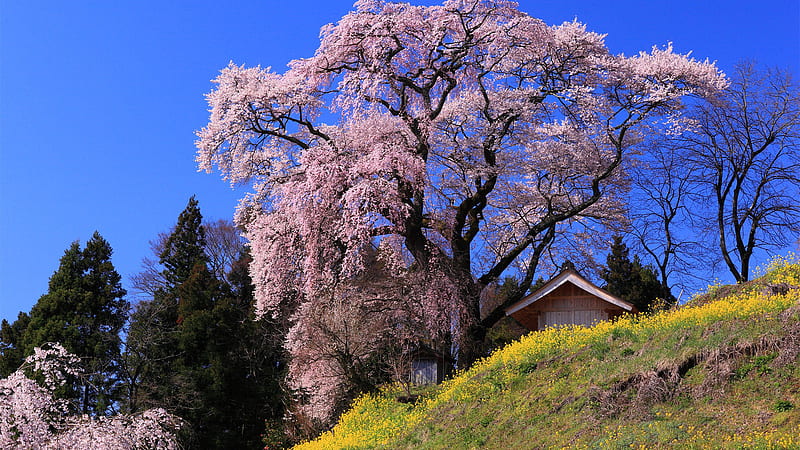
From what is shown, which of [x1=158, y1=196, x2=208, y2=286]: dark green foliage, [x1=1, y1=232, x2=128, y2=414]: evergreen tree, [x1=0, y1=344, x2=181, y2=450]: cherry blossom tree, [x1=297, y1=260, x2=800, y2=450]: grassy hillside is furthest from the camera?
[x1=158, y1=196, x2=208, y2=286]: dark green foliage

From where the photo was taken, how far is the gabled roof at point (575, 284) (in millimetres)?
24875

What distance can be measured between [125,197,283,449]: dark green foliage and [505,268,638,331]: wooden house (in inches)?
394

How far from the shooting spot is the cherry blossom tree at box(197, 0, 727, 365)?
23.4 metres

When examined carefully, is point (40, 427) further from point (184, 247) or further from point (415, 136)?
point (184, 247)

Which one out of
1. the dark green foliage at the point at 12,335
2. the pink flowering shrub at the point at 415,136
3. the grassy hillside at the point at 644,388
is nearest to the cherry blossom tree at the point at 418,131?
the pink flowering shrub at the point at 415,136

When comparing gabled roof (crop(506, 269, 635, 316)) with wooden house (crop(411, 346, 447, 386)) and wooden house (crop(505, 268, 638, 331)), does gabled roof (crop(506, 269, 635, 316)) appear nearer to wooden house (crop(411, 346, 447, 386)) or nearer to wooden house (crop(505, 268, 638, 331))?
wooden house (crop(505, 268, 638, 331))

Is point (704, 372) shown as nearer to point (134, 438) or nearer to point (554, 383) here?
point (554, 383)

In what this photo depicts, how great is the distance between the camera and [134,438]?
16.9m

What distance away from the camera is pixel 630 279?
41906mm

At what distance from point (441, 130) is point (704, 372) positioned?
47.7ft

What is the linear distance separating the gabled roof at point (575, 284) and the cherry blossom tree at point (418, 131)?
2.29ft

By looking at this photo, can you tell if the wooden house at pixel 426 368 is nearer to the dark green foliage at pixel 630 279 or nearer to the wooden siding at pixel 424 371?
the wooden siding at pixel 424 371

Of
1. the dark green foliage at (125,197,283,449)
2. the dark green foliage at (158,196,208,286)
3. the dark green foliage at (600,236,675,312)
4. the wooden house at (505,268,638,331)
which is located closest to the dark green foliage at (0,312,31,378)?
the dark green foliage at (125,197,283,449)

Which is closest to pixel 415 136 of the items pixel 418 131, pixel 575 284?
pixel 418 131
